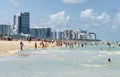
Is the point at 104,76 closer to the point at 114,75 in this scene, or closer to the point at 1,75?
the point at 114,75

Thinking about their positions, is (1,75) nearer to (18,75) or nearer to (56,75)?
(18,75)

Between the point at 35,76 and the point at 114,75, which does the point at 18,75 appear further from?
the point at 114,75

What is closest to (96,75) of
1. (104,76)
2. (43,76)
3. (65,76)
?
(104,76)

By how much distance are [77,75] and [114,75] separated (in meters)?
2.57

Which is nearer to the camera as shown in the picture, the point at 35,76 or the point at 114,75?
the point at 35,76

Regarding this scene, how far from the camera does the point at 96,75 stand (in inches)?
857

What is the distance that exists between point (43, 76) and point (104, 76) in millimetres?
3933

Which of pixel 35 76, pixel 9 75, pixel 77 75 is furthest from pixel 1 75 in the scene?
pixel 77 75

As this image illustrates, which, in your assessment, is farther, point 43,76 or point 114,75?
point 114,75

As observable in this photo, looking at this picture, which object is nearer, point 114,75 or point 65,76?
point 65,76

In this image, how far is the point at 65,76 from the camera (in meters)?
20.8

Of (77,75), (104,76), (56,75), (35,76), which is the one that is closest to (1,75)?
(35,76)

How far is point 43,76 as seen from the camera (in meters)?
20.6

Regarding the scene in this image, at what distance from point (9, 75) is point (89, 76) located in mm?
4941
